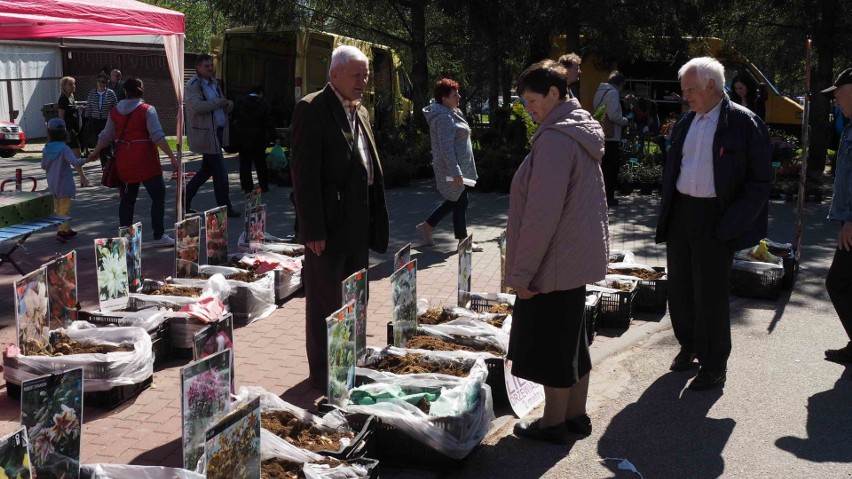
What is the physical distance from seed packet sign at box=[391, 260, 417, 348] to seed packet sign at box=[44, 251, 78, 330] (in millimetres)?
2022

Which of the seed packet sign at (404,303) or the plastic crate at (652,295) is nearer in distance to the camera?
the seed packet sign at (404,303)

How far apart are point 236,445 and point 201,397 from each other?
1.06ft

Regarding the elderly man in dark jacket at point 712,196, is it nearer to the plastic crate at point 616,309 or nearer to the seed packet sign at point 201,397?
the plastic crate at point 616,309

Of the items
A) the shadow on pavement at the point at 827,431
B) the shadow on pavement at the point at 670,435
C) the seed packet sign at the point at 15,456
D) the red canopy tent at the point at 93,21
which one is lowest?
the shadow on pavement at the point at 670,435

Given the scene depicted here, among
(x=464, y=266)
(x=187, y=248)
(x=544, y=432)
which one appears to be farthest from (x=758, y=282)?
(x=187, y=248)

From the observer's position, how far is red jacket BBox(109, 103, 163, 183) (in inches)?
355

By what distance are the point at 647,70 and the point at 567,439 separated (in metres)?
17.8

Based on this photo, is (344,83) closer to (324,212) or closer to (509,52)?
(324,212)

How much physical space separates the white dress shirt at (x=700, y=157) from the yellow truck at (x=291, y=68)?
1338cm

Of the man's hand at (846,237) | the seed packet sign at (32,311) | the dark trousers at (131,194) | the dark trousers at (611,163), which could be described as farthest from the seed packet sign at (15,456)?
the dark trousers at (611,163)

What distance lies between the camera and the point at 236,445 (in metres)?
3.62

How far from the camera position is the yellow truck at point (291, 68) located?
1986 cm

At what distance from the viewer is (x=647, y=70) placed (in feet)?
70.2

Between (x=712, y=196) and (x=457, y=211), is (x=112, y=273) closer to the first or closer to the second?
(x=712, y=196)
